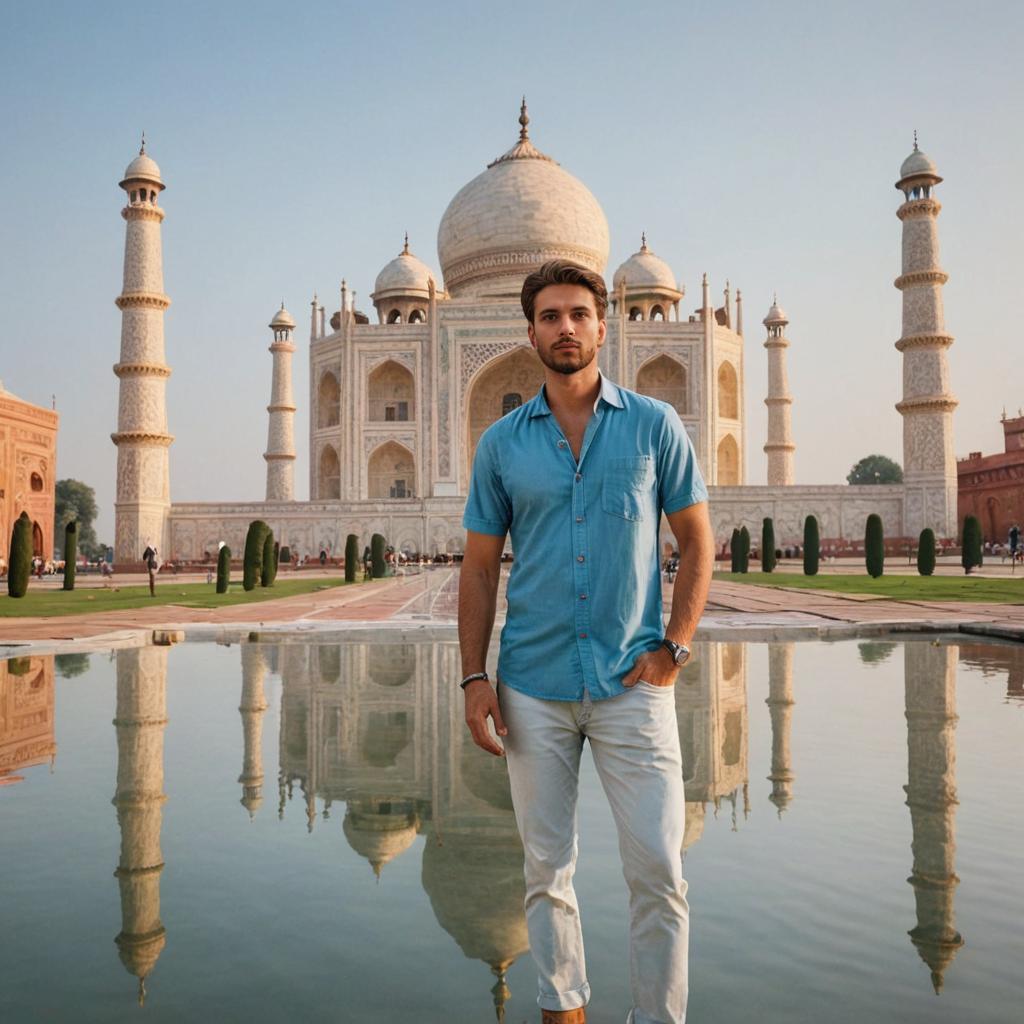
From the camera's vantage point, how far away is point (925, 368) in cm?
2172

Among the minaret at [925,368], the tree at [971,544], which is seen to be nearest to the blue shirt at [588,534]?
the tree at [971,544]

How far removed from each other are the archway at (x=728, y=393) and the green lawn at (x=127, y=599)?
594 inches

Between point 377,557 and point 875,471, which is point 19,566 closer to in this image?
point 377,557

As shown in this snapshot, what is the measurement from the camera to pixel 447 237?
90.4ft

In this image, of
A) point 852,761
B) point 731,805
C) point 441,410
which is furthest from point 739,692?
Result: point 441,410

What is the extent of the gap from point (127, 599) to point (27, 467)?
48.1 ft

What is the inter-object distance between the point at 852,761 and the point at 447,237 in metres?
26.2

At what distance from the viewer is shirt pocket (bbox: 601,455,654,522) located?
4.71 ft

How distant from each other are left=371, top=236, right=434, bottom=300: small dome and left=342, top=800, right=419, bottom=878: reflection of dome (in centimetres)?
2638

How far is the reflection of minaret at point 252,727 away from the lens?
2.57 metres

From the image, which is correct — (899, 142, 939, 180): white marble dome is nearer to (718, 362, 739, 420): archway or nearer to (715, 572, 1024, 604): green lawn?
(718, 362, 739, 420): archway

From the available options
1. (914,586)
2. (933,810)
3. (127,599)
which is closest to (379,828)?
(933,810)

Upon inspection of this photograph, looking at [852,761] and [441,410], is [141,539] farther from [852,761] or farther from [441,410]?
[852,761]

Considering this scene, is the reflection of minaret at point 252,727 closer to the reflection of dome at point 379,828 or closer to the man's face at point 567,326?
the reflection of dome at point 379,828
